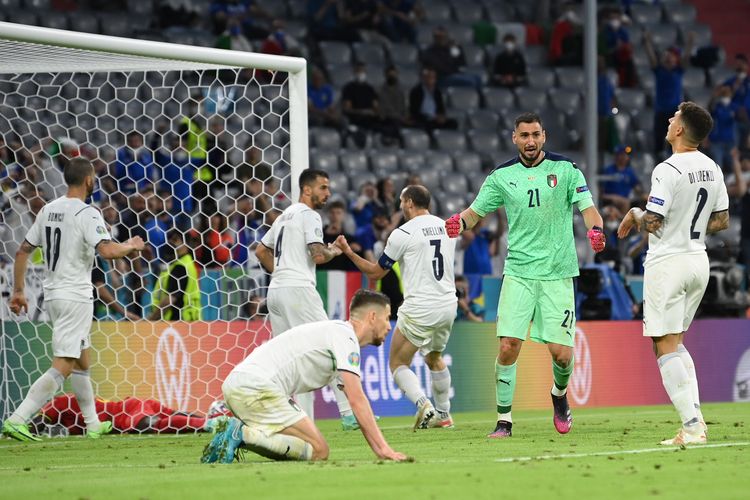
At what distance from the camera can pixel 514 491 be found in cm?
628

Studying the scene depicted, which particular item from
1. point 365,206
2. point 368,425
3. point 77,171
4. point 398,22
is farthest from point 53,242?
point 398,22

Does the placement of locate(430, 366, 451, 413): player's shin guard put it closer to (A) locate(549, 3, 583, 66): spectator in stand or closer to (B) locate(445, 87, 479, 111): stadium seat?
(B) locate(445, 87, 479, 111): stadium seat

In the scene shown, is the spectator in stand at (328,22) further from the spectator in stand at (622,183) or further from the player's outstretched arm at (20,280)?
the player's outstretched arm at (20,280)

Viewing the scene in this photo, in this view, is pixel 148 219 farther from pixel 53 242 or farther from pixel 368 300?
pixel 368 300

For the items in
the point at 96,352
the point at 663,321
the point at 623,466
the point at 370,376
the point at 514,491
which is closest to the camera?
the point at 514,491

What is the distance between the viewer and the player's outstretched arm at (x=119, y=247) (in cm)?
1088

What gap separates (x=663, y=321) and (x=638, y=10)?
2030cm

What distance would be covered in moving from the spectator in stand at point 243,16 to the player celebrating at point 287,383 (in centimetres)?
1329

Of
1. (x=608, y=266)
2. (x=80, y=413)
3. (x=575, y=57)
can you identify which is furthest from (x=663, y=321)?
(x=575, y=57)

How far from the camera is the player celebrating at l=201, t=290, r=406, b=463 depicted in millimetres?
7938

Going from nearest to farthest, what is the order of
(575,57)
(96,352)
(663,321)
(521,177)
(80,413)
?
(663,321) < (521,177) < (80,413) < (96,352) < (575,57)

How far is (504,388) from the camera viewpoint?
10312 mm

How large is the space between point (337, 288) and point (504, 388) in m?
4.82

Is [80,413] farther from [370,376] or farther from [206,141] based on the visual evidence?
[206,141]
